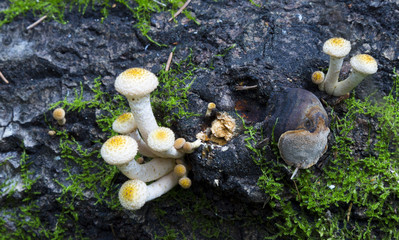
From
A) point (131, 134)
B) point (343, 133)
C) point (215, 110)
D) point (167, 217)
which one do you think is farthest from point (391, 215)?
point (131, 134)

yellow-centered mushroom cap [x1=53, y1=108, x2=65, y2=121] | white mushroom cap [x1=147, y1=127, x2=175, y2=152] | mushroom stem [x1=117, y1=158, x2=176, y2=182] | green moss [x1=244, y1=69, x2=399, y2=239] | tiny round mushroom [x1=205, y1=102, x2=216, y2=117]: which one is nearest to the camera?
white mushroom cap [x1=147, y1=127, x2=175, y2=152]

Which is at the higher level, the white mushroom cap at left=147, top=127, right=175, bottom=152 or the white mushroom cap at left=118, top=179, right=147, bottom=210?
the white mushroom cap at left=147, top=127, right=175, bottom=152

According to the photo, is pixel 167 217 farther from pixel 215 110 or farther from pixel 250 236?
pixel 215 110

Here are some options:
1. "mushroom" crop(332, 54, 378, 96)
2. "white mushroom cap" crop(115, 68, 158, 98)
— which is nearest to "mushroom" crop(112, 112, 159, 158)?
"white mushroom cap" crop(115, 68, 158, 98)

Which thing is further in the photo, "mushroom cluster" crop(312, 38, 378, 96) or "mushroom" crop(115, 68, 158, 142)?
"mushroom cluster" crop(312, 38, 378, 96)

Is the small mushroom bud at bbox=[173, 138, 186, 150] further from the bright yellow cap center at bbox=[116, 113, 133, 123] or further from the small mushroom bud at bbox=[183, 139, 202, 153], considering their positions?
the bright yellow cap center at bbox=[116, 113, 133, 123]

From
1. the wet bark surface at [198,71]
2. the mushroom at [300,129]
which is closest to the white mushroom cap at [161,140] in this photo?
the wet bark surface at [198,71]

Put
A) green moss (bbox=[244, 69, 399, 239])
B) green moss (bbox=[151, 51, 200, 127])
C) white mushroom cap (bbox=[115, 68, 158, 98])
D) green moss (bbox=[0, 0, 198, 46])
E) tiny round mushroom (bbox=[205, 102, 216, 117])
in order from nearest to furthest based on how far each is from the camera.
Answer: white mushroom cap (bbox=[115, 68, 158, 98])
green moss (bbox=[244, 69, 399, 239])
tiny round mushroom (bbox=[205, 102, 216, 117])
green moss (bbox=[151, 51, 200, 127])
green moss (bbox=[0, 0, 198, 46])
